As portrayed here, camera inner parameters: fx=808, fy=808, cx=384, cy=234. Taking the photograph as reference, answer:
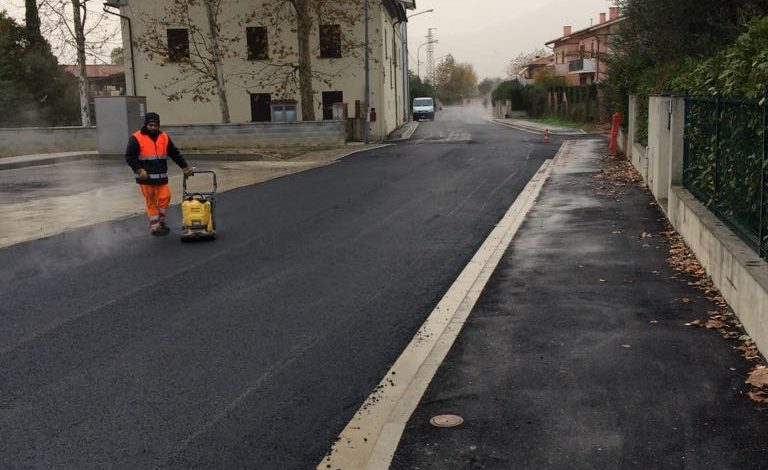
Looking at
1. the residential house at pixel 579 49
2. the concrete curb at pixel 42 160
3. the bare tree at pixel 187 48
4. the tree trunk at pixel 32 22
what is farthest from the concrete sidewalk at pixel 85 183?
the residential house at pixel 579 49

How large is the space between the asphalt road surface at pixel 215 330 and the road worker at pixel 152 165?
23.6 inches

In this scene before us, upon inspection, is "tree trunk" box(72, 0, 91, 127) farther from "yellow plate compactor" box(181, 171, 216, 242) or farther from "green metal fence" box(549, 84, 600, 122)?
"yellow plate compactor" box(181, 171, 216, 242)

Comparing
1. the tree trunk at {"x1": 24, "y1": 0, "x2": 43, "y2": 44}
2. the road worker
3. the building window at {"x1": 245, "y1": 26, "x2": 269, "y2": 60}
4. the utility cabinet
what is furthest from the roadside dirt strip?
the tree trunk at {"x1": 24, "y1": 0, "x2": 43, "y2": 44}

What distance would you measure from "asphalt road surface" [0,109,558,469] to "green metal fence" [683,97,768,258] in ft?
9.52

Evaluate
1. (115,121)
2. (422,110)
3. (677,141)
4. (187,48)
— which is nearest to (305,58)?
(187,48)

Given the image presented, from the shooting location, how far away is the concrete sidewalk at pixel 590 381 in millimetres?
4332

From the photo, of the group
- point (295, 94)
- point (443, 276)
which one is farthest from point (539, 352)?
point (295, 94)

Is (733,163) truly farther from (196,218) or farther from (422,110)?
(422,110)

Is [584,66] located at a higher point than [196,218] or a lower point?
higher

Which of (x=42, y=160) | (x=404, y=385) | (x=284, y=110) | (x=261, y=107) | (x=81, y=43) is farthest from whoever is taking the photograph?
(x=261, y=107)

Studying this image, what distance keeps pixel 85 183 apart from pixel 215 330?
15.2 metres

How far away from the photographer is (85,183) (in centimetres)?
2064

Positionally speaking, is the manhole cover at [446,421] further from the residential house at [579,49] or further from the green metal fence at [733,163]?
the residential house at [579,49]

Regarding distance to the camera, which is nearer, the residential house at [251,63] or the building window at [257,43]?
the residential house at [251,63]
